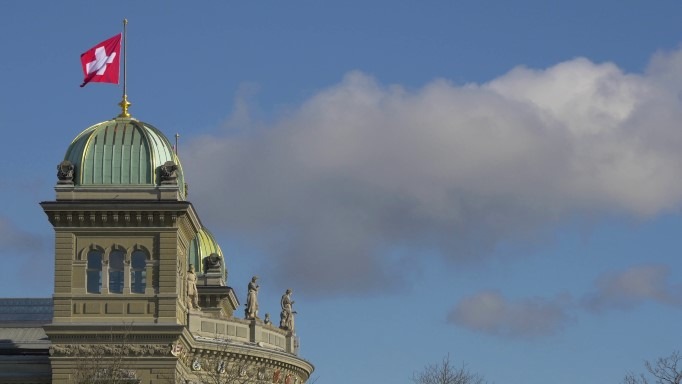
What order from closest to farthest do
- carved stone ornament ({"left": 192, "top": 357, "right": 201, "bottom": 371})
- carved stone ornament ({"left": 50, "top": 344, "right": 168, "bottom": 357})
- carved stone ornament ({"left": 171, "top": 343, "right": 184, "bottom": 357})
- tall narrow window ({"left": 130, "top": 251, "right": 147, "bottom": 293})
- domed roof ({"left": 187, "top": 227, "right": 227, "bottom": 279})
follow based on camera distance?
carved stone ornament ({"left": 50, "top": 344, "right": 168, "bottom": 357}) → carved stone ornament ({"left": 171, "top": 343, "right": 184, "bottom": 357}) → tall narrow window ({"left": 130, "top": 251, "right": 147, "bottom": 293}) → carved stone ornament ({"left": 192, "top": 357, "right": 201, "bottom": 371}) → domed roof ({"left": 187, "top": 227, "right": 227, "bottom": 279})

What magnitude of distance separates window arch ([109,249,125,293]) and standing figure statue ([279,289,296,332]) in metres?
20.2

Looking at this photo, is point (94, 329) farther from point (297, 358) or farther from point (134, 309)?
point (297, 358)

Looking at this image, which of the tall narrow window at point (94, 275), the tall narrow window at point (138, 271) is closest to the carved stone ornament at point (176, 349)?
the tall narrow window at point (138, 271)

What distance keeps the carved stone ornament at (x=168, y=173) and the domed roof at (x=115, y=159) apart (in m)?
0.43

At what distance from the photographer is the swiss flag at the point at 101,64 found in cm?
A: 12519

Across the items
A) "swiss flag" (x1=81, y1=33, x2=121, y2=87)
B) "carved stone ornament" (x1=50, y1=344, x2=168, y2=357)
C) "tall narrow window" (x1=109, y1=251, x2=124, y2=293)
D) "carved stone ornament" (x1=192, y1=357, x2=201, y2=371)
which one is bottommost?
"carved stone ornament" (x1=50, y1=344, x2=168, y2=357)

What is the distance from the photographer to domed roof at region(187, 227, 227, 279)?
15400 cm

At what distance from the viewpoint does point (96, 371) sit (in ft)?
371

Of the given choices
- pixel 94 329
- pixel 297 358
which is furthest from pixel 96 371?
pixel 297 358

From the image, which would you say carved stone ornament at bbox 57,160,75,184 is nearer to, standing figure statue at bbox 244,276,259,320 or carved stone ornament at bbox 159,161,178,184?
carved stone ornament at bbox 159,161,178,184

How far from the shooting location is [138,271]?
121875mm

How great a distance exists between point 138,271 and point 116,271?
120 centimetres

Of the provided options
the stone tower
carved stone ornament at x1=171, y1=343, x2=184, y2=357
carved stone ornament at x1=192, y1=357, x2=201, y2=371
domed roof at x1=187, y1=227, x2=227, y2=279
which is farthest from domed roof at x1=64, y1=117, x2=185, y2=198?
domed roof at x1=187, y1=227, x2=227, y2=279

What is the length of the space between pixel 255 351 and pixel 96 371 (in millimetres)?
20933
